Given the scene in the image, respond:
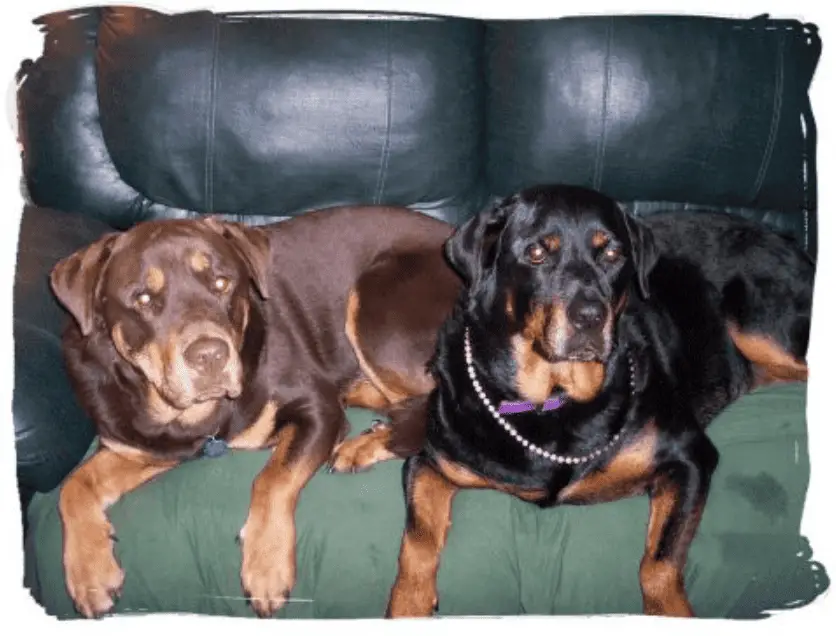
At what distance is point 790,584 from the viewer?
2053 mm

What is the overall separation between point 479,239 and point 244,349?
75 centimetres

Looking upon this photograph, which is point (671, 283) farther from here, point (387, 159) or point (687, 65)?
point (387, 159)

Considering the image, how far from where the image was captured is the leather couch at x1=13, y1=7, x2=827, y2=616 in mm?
2643

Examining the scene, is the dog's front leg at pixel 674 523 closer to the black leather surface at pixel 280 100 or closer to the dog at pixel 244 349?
the dog at pixel 244 349

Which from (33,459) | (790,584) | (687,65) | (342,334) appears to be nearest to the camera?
(790,584)

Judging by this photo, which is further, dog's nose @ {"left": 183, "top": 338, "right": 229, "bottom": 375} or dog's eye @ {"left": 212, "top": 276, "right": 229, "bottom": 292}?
dog's eye @ {"left": 212, "top": 276, "right": 229, "bottom": 292}

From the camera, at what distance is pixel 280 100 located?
2.69 m

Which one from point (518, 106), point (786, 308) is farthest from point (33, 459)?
point (786, 308)

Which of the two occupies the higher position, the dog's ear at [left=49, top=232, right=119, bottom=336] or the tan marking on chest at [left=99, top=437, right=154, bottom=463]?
the dog's ear at [left=49, top=232, right=119, bottom=336]

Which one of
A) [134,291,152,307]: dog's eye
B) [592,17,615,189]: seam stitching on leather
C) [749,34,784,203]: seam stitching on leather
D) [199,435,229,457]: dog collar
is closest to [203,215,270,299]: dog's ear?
[134,291,152,307]: dog's eye

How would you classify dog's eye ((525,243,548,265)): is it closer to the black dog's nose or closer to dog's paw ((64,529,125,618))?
the black dog's nose

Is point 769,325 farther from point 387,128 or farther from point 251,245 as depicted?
point 251,245

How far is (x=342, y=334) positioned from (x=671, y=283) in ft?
3.47

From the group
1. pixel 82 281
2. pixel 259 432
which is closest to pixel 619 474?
pixel 259 432
